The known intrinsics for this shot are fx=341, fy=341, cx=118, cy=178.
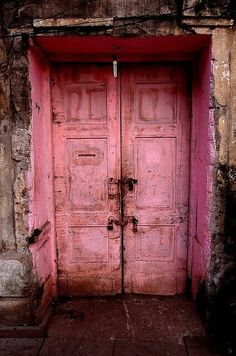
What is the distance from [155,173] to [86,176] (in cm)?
78

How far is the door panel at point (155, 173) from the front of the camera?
3732 mm

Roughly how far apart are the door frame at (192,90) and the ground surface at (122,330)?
0.34 meters

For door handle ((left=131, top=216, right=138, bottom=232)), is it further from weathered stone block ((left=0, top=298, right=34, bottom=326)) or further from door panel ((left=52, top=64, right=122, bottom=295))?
weathered stone block ((left=0, top=298, right=34, bottom=326))

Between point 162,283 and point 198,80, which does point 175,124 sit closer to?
point 198,80

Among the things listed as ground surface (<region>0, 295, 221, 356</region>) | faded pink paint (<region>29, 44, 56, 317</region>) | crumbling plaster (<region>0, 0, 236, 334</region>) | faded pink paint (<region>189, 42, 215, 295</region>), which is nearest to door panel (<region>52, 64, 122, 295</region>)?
faded pink paint (<region>29, 44, 56, 317</region>)

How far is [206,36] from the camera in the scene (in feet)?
10.1

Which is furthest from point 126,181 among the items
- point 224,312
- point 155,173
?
point 224,312

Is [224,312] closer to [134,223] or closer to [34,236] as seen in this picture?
[134,223]

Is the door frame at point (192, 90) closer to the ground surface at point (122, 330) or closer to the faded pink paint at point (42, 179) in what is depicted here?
the faded pink paint at point (42, 179)

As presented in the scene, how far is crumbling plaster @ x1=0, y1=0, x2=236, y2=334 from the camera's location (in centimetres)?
303

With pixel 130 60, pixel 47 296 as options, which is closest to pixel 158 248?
pixel 47 296

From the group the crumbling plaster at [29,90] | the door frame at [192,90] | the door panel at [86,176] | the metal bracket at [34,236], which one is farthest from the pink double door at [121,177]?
the crumbling plaster at [29,90]

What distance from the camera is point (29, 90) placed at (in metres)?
3.14

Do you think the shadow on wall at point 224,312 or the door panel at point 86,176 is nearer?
the shadow on wall at point 224,312
